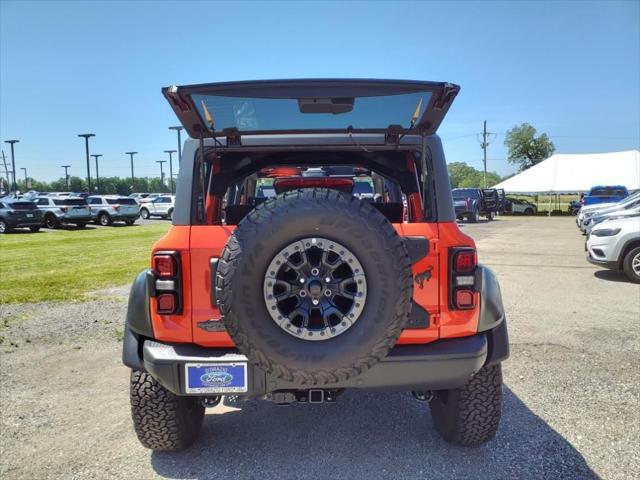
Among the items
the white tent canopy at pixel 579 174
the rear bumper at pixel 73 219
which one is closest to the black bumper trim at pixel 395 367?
the rear bumper at pixel 73 219

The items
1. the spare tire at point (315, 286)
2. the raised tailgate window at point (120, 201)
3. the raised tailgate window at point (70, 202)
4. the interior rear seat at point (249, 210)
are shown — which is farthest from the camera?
the raised tailgate window at point (120, 201)

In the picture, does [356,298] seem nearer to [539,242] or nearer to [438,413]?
[438,413]

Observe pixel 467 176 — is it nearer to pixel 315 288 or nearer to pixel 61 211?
pixel 61 211

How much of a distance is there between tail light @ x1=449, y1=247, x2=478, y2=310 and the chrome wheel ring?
0.59 meters

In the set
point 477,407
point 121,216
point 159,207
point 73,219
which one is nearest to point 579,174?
point 159,207

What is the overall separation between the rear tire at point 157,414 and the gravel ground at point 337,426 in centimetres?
14

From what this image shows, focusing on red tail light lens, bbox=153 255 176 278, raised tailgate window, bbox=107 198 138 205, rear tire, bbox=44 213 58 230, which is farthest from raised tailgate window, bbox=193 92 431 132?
raised tailgate window, bbox=107 198 138 205

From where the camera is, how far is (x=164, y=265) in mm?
2393

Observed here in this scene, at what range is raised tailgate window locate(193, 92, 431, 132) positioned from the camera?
2.35m

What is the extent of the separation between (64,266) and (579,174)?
113 ft

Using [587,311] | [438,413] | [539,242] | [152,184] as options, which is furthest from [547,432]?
[152,184]

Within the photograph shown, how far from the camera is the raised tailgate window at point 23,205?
21461 mm

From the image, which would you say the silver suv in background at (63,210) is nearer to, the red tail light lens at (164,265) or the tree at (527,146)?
the red tail light lens at (164,265)

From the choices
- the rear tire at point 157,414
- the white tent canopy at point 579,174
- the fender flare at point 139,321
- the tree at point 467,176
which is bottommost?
the rear tire at point 157,414
